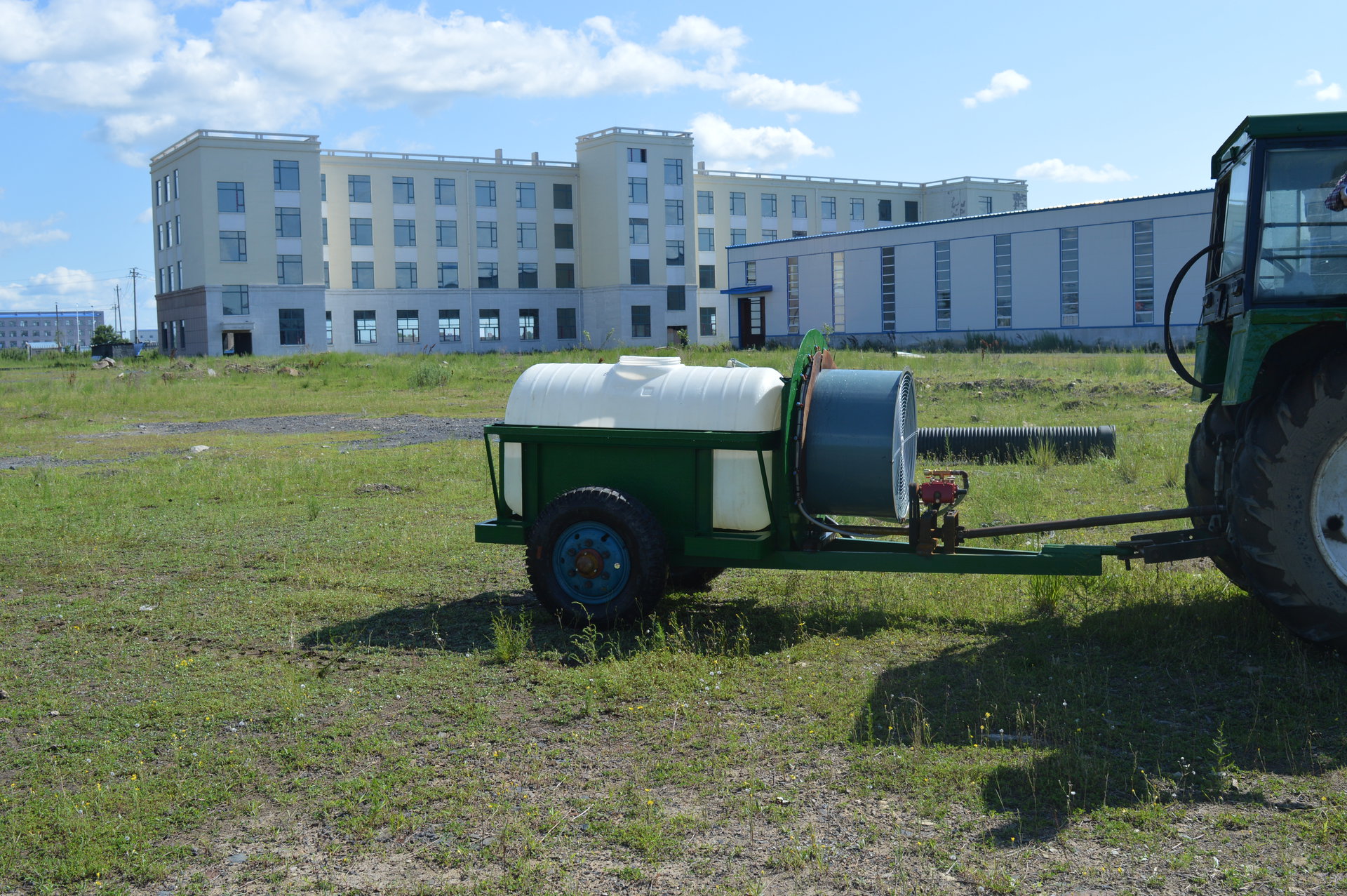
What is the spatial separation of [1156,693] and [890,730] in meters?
1.52

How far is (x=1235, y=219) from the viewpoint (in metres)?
6.87

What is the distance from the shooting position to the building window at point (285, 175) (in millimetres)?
71625

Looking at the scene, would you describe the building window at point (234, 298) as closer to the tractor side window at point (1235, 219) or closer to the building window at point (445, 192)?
the building window at point (445, 192)

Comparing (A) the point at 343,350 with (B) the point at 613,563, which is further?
(A) the point at 343,350

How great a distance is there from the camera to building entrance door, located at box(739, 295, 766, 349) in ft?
228

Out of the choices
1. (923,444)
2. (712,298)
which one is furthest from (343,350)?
(923,444)

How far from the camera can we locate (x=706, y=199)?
92.1 m

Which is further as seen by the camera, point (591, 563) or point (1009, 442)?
point (1009, 442)

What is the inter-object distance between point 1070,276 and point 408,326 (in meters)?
46.2

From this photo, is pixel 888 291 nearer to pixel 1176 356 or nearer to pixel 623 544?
pixel 1176 356

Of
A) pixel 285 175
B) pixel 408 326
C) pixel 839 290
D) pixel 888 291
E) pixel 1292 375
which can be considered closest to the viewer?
pixel 1292 375

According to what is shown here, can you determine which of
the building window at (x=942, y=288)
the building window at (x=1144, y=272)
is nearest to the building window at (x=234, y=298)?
the building window at (x=942, y=288)

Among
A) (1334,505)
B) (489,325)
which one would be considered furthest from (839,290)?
(1334,505)

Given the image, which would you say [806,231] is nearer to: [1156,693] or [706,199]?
[706,199]
